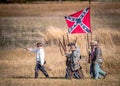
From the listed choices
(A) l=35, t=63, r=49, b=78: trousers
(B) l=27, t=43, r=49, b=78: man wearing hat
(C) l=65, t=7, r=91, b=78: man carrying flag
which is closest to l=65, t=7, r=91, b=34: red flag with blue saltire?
(C) l=65, t=7, r=91, b=78: man carrying flag

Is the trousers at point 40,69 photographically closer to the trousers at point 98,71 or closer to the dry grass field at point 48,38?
the dry grass field at point 48,38

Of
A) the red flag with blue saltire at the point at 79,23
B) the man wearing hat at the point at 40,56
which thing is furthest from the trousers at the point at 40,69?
the red flag with blue saltire at the point at 79,23

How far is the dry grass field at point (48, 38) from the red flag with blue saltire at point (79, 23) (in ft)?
0.20

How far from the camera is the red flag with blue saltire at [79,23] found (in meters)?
7.03

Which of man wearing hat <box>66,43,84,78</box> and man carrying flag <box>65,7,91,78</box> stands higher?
man carrying flag <box>65,7,91,78</box>

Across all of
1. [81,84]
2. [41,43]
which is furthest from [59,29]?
[81,84]

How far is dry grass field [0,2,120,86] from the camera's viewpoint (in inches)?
275

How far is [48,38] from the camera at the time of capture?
7.04m

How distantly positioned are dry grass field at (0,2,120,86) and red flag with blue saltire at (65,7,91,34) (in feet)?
0.20

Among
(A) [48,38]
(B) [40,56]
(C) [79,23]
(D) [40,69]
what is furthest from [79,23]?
(D) [40,69]

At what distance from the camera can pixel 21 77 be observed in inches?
279

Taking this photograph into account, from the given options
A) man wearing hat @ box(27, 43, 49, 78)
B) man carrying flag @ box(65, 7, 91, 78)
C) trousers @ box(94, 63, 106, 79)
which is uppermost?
man carrying flag @ box(65, 7, 91, 78)

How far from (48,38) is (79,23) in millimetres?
514

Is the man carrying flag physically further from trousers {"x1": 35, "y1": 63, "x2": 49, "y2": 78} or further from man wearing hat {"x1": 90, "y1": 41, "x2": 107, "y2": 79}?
trousers {"x1": 35, "y1": 63, "x2": 49, "y2": 78}
